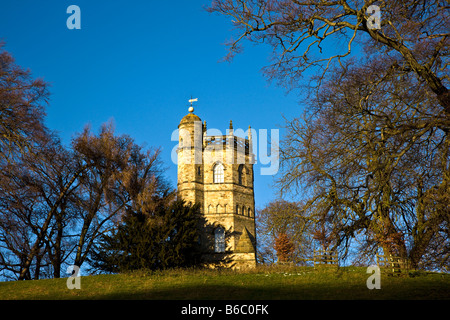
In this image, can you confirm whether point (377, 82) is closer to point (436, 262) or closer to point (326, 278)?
point (436, 262)

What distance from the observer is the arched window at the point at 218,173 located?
43219mm

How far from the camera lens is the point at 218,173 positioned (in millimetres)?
43406

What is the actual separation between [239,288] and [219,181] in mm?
27050

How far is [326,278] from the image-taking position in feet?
58.9

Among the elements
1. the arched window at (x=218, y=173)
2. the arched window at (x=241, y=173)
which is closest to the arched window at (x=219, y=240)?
the arched window at (x=218, y=173)

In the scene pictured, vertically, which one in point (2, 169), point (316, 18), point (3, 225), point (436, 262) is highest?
point (316, 18)

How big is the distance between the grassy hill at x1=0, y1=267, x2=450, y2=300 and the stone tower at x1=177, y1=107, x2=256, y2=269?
2016 cm

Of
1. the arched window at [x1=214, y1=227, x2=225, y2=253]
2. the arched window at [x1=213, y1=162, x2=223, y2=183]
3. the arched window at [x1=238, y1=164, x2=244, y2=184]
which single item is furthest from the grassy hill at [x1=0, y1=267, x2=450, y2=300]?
the arched window at [x1=238, y1=164, x2=244, y2=184]

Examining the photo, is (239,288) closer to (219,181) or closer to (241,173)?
(219,181)

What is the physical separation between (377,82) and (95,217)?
818 inches

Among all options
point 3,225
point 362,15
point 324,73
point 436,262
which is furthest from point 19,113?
point 436,262

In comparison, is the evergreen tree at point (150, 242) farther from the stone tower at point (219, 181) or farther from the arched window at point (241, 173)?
the arched window at point (241, 173)

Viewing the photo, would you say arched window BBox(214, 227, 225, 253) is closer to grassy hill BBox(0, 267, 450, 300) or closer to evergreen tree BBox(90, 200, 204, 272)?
evergreen tree BBox(90, 200, 204, 272)
